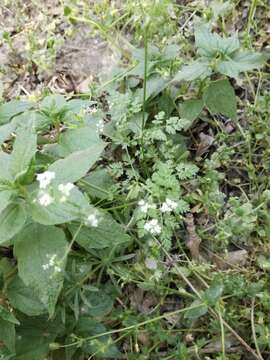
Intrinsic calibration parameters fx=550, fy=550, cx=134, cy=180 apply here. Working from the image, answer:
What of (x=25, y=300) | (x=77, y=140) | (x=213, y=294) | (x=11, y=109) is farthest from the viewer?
(x=11, y=109)

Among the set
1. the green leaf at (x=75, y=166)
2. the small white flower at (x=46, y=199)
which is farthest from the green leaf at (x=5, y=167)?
the small white flower at (x=46, y=199)

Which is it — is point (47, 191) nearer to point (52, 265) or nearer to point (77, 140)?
point (52, 265)

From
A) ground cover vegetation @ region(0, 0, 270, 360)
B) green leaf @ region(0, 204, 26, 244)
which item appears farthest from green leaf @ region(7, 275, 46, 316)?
green leaf @ region(0, 204, 26, 244)

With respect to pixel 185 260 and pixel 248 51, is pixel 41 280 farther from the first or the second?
pixel 248 51

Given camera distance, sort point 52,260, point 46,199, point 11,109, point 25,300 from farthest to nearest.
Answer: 1. point 11,109
2. point 25,300
3. point 52,260
4. point 46,199

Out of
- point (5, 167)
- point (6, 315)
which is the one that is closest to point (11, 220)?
point (5, 167)

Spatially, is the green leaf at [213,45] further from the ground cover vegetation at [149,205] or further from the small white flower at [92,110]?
the small white flower at [92,110]

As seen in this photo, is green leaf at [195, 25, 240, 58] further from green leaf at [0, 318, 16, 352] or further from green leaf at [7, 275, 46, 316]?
green leaf at [0, 318, 16, 352]
